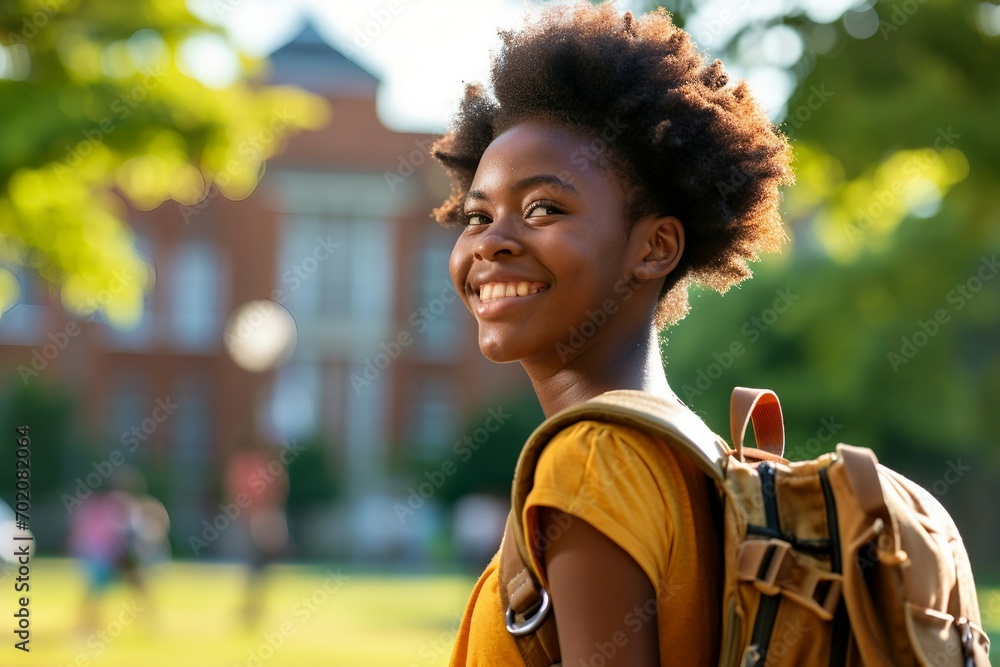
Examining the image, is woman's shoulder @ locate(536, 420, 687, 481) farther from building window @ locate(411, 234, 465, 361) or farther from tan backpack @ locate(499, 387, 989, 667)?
building window @ locate(411, 234, 465, 361)

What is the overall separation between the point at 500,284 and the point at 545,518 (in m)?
0.44

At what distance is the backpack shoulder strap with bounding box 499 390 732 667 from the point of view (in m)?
1.50

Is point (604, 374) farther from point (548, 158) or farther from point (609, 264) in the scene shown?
point (548, 158)

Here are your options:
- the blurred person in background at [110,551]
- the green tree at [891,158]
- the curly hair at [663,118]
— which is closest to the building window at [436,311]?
the green tree at [891,158]

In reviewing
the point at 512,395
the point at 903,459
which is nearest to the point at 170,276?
the point at 512,395

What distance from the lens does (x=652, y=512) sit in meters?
1.49

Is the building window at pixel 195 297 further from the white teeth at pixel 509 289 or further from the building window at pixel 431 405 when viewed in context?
the white teeth at pixel 509 289

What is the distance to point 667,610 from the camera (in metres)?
1.51

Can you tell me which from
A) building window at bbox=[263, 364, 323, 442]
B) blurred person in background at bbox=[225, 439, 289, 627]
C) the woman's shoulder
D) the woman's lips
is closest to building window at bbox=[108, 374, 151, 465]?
building window at bbox=[263, 364, 323, 442]

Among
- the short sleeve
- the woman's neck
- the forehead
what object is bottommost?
the short sleeve

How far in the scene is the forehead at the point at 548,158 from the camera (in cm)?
182

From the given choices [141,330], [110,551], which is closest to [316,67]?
[141,330]

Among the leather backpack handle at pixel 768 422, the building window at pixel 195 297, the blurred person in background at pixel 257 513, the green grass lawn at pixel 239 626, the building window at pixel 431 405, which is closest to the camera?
the leather backpack handle at pixel 768 422

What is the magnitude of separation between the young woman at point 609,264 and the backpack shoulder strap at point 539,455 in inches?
0.9
